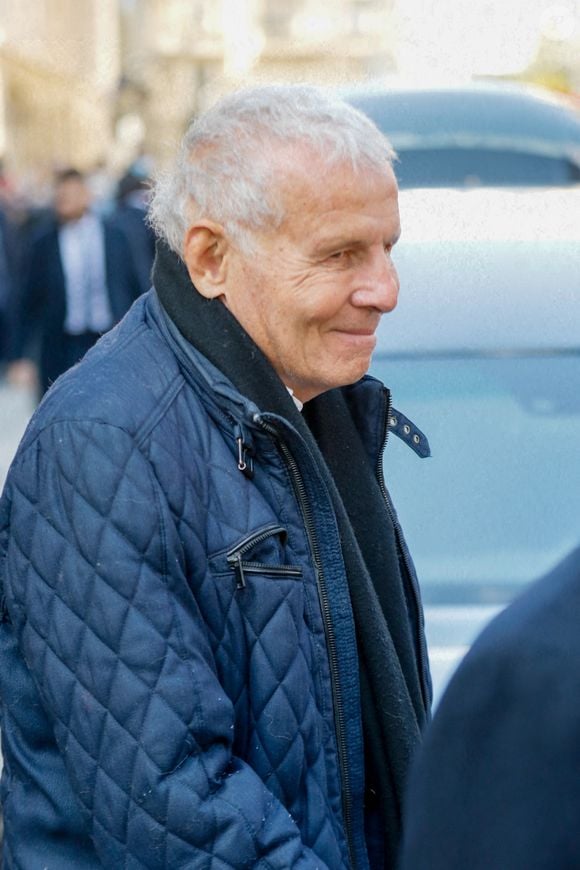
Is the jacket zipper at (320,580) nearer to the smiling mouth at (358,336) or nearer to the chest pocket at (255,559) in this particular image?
the chest pocket at (255,559)

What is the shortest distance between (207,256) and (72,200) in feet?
21.6

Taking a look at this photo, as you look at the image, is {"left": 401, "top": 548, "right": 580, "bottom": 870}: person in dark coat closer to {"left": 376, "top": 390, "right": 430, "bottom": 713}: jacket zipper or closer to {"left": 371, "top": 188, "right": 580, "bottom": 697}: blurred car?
{"left": 376, "top": 390, "right": 430, "bottom": 713}: jacket zipper

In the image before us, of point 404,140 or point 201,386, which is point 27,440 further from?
point 404,140

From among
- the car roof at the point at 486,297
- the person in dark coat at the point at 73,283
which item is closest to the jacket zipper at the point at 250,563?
the car roof at the point at 486,297

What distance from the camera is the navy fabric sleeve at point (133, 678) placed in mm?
1707

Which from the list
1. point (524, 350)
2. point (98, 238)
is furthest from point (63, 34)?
point (524, 350)

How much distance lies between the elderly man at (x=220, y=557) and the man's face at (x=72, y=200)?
21.0 ft

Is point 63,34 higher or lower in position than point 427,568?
higher

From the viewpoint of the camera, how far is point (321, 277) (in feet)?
6.13

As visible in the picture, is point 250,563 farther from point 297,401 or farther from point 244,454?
point 297,401

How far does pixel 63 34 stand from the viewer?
45.0 metres

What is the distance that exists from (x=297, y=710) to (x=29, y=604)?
33 cm

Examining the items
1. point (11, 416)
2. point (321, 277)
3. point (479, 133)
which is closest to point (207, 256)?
point (321, 277)

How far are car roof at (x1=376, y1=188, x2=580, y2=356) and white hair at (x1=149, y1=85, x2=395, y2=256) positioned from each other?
1253 millimetres
